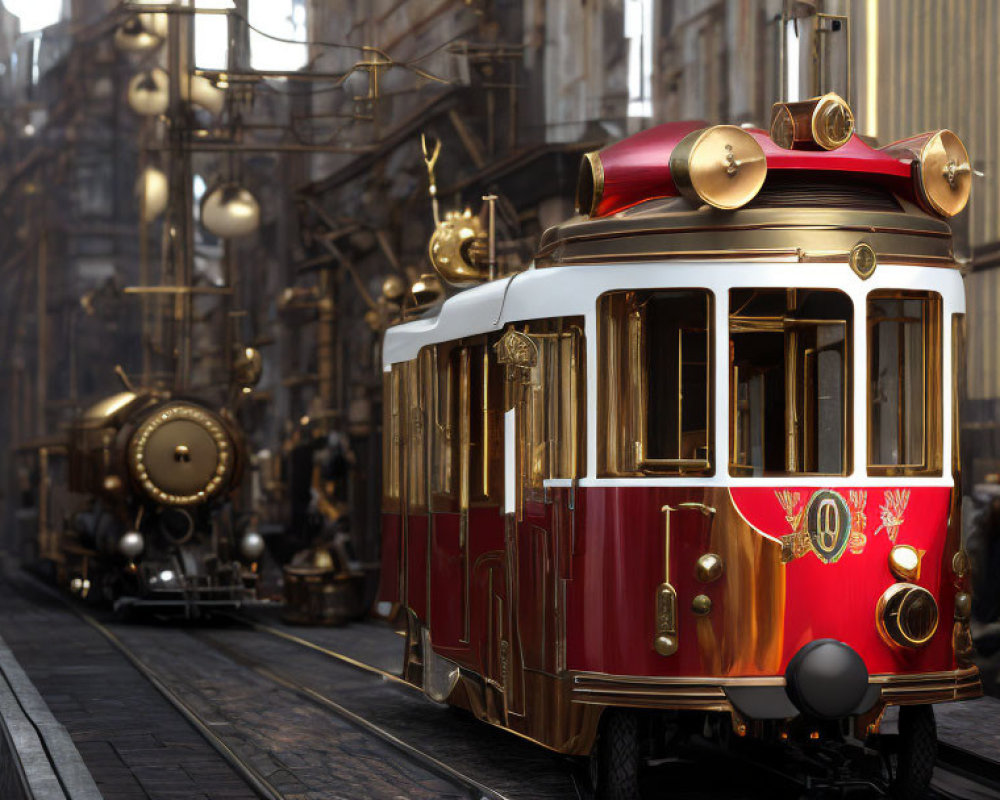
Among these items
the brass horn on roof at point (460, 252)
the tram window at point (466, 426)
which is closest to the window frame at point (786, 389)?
the tram window at point (466, 426)

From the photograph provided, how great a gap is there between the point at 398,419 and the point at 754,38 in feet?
24.7

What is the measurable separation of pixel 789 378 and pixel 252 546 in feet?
45.7

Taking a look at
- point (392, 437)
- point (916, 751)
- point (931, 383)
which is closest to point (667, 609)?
point (916, 751)

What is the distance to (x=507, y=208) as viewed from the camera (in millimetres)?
21016

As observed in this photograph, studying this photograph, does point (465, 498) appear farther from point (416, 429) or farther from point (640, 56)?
point (640, 56)

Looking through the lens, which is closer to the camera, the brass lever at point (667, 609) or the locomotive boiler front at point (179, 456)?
the brass lever at point (667, 609)

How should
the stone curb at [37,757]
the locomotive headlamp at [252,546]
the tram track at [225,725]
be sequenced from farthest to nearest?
1. the locomotive headlamp at [252,546]
2. the tram track at [225,725]
3. the stone curb at [37,757]

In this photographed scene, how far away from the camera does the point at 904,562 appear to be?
8.85 meters

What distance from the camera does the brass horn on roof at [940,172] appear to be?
364 inches

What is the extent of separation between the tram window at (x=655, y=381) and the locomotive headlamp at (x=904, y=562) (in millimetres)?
963

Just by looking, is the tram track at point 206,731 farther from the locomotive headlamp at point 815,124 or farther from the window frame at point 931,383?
the locomotive headlamp at point 815,124

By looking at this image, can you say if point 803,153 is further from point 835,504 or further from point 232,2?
point 232,2

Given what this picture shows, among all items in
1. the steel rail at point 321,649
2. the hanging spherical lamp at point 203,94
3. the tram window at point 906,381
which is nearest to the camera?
the tram window at point 906,381

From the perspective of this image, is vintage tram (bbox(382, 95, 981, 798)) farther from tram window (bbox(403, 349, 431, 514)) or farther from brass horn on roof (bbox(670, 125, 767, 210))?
tram window (bbox(403, 349, 431, 514))
